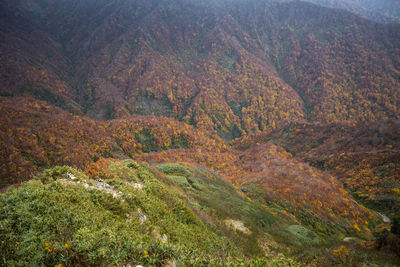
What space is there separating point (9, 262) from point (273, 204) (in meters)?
52.7

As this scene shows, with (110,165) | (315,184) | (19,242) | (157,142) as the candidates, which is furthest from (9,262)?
(157,142)

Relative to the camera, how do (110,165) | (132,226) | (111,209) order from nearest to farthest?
1. (132,226)
2. (111,209)
3. (110,165)

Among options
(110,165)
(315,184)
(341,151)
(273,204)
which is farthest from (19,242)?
(341,151)

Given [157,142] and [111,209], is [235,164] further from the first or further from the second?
[111,209]

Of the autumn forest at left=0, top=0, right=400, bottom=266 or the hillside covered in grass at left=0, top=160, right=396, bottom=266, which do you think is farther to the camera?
the autumn forest at left=0, top=0, right=400, bottom=266

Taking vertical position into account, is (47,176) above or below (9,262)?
below

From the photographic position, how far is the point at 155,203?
1328cm

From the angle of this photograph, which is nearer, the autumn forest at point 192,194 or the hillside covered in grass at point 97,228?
the hillside covered in grass at point 97,228

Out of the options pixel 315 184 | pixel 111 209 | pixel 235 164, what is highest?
pixel 111 209

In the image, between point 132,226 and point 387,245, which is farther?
point 387,245

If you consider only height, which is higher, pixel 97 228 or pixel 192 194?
pixel 97 228

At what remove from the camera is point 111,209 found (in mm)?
10289

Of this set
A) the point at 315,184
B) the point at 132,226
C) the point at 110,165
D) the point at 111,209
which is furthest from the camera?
the point at 315,184

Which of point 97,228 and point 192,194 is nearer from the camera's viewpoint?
point 97,228
